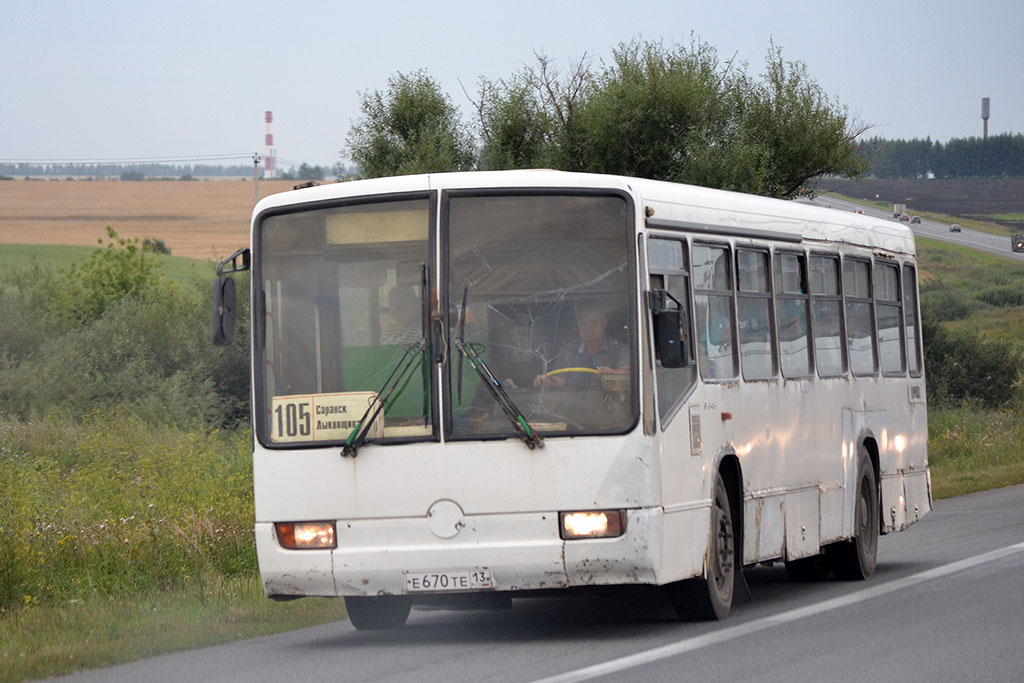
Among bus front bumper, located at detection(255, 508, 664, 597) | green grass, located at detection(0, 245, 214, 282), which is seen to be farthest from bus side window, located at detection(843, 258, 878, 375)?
green grass, located at detection(0, 245, 214, 282)

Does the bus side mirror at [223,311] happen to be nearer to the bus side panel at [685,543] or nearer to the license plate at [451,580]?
the license plate at [451,580]

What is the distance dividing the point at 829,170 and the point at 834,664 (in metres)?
29.7

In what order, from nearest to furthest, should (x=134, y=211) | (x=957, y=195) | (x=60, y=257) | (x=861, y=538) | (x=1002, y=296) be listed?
(x=861, y=538)
(x=60, y=257)
(x=1002, y=296)
(x=134, y=211)
(x=957, y=195)

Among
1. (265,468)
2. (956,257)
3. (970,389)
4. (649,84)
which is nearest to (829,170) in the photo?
(649,84)

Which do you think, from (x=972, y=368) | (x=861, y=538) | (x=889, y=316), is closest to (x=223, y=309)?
(x=861, y=538)

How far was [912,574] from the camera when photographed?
1413 centimetres

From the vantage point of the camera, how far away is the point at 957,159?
142750 mm

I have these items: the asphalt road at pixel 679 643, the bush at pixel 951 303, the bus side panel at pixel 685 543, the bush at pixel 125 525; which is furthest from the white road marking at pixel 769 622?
the bush at pixel 951 303

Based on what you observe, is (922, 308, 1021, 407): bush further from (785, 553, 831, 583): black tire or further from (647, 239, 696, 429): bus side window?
(647, 239, 696, 429): bus side window

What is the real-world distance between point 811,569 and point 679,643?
509 cm

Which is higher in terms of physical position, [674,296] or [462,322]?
[674,296]

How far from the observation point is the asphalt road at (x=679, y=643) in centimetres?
870

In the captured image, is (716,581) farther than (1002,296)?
No

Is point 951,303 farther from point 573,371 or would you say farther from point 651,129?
point 573,371
